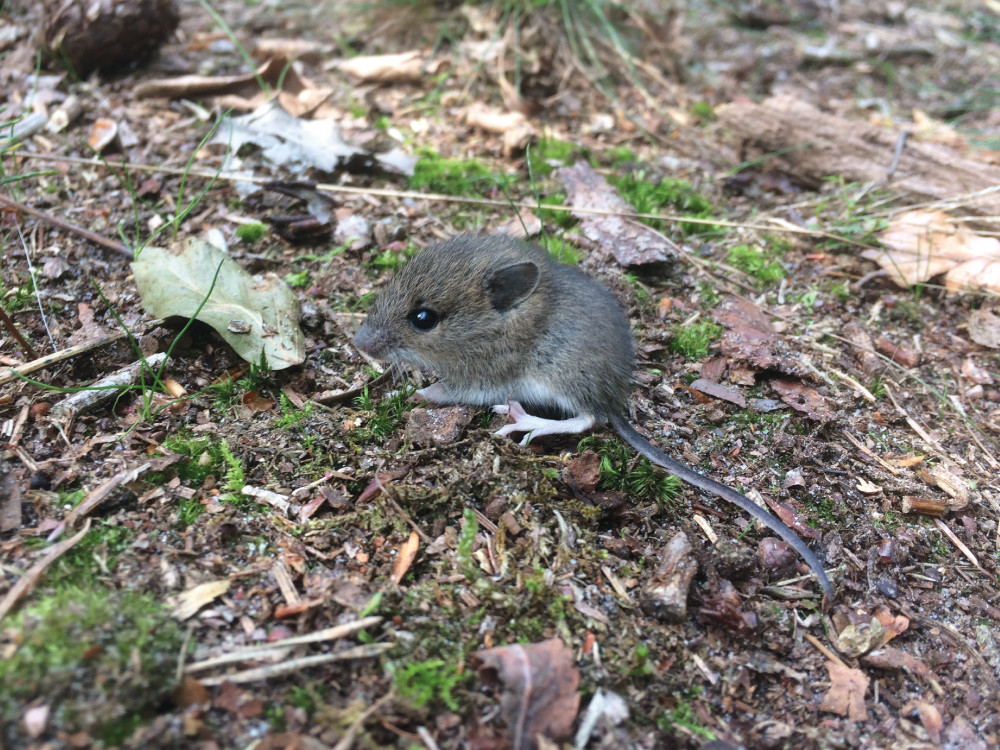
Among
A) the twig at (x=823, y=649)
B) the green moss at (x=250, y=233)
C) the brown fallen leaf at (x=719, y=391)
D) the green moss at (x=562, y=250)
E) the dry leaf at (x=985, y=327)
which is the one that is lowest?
the twig at (x=823, y=649)

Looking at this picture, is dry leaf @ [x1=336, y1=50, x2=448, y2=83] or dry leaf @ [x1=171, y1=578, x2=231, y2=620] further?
dry leaf @ [x1=336, y1=50, x2=448, y2=83]

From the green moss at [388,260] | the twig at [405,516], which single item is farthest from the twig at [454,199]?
the twig at [405,516]

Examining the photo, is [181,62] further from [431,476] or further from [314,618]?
[314,618]

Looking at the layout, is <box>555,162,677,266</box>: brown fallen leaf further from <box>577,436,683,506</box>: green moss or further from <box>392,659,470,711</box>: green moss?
<box>392,659,470,711</box>: green moss

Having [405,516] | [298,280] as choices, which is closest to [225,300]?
[298,280]

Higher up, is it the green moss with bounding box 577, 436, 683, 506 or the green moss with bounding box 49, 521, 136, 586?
the green moss with bounding box 49, 521, 136, 586

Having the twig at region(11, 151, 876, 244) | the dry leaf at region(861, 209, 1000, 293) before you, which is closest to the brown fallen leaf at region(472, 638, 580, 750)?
the twig at region(11, 151, 876, 244)

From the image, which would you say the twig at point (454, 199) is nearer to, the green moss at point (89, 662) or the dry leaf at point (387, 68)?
the dry leaf at point (387, 68)

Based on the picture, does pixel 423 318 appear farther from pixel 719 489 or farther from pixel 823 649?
pixel 823 649
